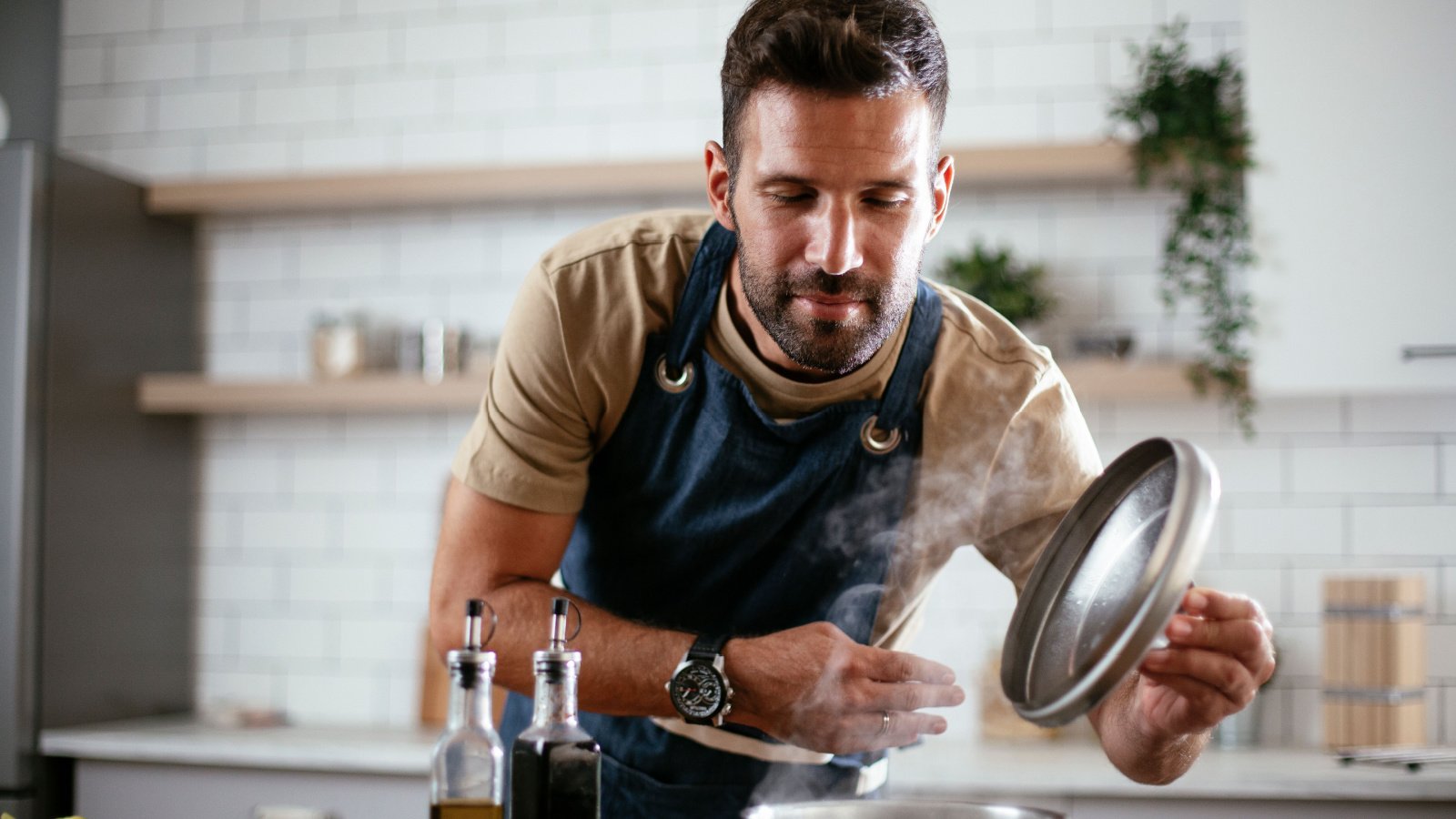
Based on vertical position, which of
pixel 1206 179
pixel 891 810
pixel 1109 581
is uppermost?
pixel 1206 179

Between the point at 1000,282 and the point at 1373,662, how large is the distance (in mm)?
1201

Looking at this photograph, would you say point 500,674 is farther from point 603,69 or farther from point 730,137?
point 603,69

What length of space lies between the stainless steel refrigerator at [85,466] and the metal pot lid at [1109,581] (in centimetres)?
282

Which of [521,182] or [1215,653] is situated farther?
[521,182]

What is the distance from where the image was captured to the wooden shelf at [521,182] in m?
3.25

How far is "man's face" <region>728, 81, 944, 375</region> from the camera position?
1424 millimetres

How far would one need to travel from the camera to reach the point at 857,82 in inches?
55.7

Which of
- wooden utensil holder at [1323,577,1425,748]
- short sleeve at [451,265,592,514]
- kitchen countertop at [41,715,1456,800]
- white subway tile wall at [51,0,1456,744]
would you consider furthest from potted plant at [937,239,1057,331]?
short sleeve at [451,265,592,514]

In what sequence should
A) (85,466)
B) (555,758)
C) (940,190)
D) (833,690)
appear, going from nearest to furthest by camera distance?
(555,758)
(833,690)
(940,190)
(85,466)

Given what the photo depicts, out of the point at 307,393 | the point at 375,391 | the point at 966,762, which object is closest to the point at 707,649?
the point at 966,762

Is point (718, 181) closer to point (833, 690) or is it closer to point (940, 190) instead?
point (940, 190)

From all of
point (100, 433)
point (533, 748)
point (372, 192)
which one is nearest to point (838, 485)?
point (533, 748)

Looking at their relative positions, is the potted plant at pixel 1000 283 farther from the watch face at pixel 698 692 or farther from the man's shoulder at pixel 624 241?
the watch face at pixel 698 692

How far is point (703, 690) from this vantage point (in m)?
1.42
